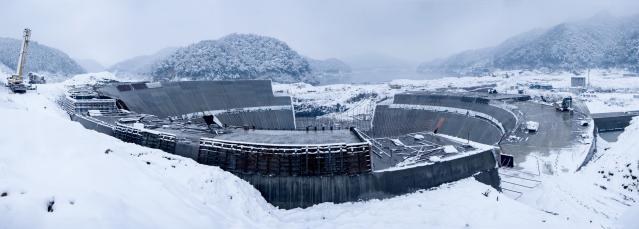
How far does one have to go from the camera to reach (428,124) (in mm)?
75750

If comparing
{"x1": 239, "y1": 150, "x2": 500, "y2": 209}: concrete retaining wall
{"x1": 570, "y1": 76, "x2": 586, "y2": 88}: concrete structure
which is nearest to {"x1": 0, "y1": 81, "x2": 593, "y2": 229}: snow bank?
{"x1": 239, "y1": 150, "x2": 500, "y2": 209}: concrete retaining wall

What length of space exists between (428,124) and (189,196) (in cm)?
6275

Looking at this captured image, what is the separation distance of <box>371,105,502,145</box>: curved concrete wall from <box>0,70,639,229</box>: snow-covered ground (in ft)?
77.7

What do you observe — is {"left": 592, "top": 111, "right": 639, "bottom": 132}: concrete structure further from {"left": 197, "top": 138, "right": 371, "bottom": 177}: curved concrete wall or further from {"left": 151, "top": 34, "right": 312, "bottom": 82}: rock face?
{"left": 151, "top": 34, "right": 312, "bottom": 82}: rock face

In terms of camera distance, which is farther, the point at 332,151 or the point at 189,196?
the point at 332,151

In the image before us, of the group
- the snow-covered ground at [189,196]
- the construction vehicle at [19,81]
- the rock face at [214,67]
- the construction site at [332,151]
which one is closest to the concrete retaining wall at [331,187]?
the construction site at [332,151]

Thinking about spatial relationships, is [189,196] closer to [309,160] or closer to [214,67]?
[309,160]

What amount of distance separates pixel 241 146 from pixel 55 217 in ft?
58.9

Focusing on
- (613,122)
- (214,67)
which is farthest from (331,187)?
(214,67)

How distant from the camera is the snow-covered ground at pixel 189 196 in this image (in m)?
11.8

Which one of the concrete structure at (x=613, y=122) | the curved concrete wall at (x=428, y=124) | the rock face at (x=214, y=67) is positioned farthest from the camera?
the rock face at (x=214, y=67)

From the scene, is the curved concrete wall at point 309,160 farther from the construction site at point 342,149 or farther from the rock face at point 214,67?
the rock face at point 214,67

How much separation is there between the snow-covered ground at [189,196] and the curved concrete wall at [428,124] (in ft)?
77.7

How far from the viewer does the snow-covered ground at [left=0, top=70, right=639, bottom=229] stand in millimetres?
11836
